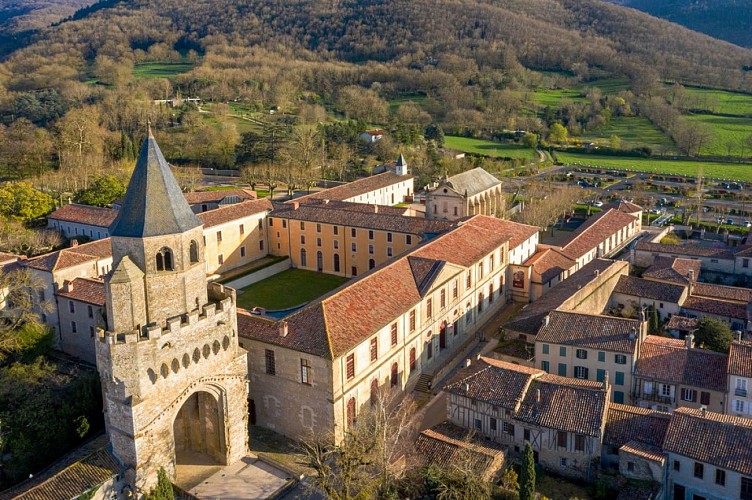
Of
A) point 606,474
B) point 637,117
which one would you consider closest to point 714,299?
point 606,474

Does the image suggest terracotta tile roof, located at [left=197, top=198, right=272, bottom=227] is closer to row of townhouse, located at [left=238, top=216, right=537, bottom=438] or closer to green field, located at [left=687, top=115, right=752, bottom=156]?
→ row of townhouse, located at [left=238, top=216, right=537, bottom=438]

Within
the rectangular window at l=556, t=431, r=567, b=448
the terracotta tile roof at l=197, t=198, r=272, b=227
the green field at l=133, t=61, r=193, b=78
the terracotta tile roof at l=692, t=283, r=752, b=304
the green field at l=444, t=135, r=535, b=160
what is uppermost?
the green field at l=133, t=61, r=193, b=78

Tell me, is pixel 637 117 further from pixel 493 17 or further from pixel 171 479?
pixel 171 479

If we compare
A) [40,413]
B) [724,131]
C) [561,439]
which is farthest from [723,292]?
[724,131]

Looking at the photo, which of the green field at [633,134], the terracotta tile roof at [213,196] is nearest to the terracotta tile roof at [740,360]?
the terracotta tile roof at [213,196]

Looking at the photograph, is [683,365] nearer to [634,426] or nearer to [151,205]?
[634,426]

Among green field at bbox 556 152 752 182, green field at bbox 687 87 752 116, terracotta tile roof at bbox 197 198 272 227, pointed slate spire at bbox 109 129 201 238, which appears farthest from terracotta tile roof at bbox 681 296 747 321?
green field at bbox 687 87 752 116
